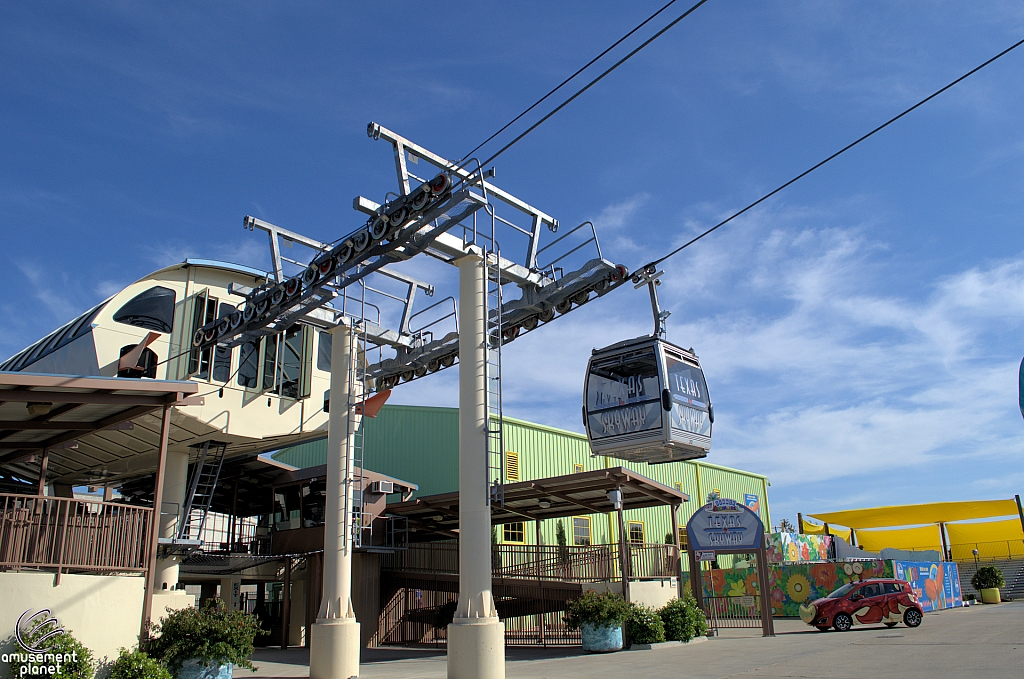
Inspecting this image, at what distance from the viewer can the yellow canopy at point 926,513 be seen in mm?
43094

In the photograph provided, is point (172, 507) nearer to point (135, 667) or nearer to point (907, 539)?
point (135, 667)

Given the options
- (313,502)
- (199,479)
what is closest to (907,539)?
(313,502)

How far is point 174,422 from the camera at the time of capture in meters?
19.5

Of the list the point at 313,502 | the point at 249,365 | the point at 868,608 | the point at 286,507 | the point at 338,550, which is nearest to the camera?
the point at 338,550

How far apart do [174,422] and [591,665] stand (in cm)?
1155

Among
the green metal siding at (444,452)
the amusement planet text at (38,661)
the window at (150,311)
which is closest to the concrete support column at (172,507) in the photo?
the window at (150,311)

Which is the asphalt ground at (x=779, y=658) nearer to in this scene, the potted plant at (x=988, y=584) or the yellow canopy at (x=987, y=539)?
the potted plant at (x=988, y=584)

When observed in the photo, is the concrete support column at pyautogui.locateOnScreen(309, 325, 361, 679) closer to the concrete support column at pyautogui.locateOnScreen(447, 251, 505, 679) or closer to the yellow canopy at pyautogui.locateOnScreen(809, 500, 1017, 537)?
the concrete support column at pyautogui.locateOnScreen(447, 251, 505, 679)

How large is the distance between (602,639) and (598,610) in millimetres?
691

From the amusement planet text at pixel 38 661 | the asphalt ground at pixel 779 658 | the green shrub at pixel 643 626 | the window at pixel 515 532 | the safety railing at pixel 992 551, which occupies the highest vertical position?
the window at pixel 515 532

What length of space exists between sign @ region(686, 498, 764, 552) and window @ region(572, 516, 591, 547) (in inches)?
355

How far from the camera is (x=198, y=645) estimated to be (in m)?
12.8

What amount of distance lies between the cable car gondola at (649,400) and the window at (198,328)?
10308 mm

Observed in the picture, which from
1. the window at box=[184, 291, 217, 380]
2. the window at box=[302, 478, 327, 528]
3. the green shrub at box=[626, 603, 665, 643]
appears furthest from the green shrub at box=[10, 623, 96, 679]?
the window at box=[302, 478, 327, 528]
